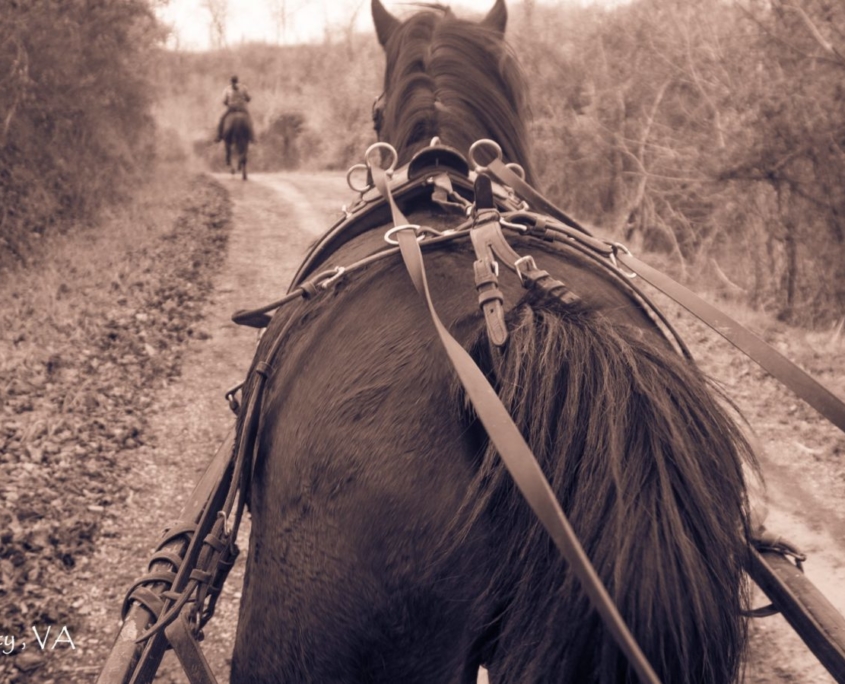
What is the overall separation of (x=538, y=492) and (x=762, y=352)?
Result: 736mm

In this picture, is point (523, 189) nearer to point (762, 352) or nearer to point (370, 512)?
point (762, 352)

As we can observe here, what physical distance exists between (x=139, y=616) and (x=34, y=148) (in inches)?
339

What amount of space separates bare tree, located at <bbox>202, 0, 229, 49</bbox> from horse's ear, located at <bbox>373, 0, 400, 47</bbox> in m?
40.8

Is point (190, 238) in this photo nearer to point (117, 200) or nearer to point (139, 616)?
point (117, 200)

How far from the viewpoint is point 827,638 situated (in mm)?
1374

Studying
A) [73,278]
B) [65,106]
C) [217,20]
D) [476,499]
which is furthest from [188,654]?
[217,20]

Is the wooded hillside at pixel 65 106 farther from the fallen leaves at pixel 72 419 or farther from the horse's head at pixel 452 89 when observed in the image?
the horse's head at pixel 452 89

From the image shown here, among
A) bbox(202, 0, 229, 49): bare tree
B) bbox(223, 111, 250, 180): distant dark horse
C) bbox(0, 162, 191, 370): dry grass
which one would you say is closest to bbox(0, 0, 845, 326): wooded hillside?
bbox(0, 162, 191, 370): dry grass

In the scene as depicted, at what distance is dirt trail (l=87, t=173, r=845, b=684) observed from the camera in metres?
2.95

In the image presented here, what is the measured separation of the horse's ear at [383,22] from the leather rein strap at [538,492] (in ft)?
6.75

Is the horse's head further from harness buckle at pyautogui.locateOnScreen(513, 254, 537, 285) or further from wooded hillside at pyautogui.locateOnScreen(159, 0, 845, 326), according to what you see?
wooded hillside at pyautogui.locateOnScreen(159, 0, 845, 326)

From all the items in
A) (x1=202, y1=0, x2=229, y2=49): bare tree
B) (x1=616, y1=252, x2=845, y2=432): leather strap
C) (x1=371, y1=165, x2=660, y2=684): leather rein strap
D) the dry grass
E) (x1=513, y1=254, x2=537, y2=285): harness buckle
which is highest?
(x1=202, y1=0, x2=229, y2=49): bare tree

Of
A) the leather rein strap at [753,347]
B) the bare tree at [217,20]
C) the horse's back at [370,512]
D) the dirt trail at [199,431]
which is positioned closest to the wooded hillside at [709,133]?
the dirt trail at [199,431]

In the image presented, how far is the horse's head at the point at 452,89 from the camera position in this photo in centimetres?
238
